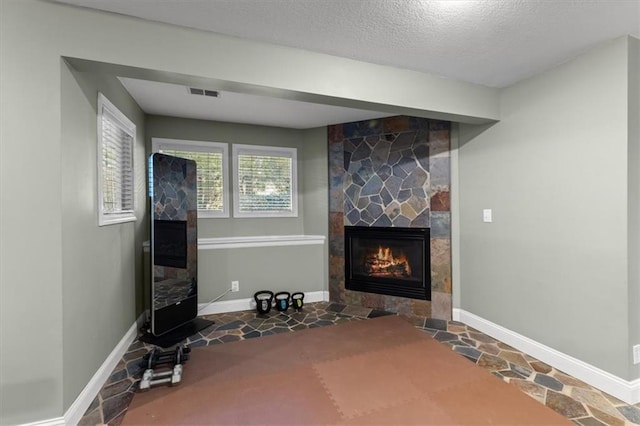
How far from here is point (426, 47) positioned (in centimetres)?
208

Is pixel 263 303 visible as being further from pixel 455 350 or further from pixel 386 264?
pixel 455 350

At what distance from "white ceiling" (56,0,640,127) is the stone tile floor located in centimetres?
245

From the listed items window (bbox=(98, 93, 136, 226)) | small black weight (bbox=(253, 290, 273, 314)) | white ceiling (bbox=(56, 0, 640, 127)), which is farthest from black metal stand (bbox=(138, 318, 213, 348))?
white ceiling (bbox=(56, 0, 640, 127))

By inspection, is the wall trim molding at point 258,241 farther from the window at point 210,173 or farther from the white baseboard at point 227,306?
the white baseboard at point 227,306

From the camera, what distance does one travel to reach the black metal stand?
274 centimetres

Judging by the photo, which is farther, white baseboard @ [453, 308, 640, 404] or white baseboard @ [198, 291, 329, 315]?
white baseboard @ [198, 291, 329, 315]

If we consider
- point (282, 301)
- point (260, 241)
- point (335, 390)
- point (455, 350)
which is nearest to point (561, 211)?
point (455, 350)

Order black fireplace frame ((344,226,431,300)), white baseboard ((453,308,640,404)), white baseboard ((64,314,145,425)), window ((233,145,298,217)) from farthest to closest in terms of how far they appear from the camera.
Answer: window ((233,145,298,217)) < black fireplace frame ((344,226,431,300)) < white baseboard ((453,308,640,404)) < white baseboard ((64,314,145,425))

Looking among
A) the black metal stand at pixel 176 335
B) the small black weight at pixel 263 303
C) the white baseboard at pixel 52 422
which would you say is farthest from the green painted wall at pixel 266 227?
the white baseboard at pixel 52 422

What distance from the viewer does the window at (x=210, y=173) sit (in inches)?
145

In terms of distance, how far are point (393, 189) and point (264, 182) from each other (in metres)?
1.75

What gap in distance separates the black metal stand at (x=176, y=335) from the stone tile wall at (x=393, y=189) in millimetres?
1687

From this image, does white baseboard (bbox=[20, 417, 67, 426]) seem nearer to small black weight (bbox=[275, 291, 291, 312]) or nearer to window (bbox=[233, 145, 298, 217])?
small black weight (bbox=[275, 291, 291, 312])

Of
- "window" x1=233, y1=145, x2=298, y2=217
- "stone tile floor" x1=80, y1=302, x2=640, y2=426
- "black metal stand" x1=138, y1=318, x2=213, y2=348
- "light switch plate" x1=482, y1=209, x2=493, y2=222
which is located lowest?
"stone tile floor" x1=80, y1=302, x2=640, y2=426
